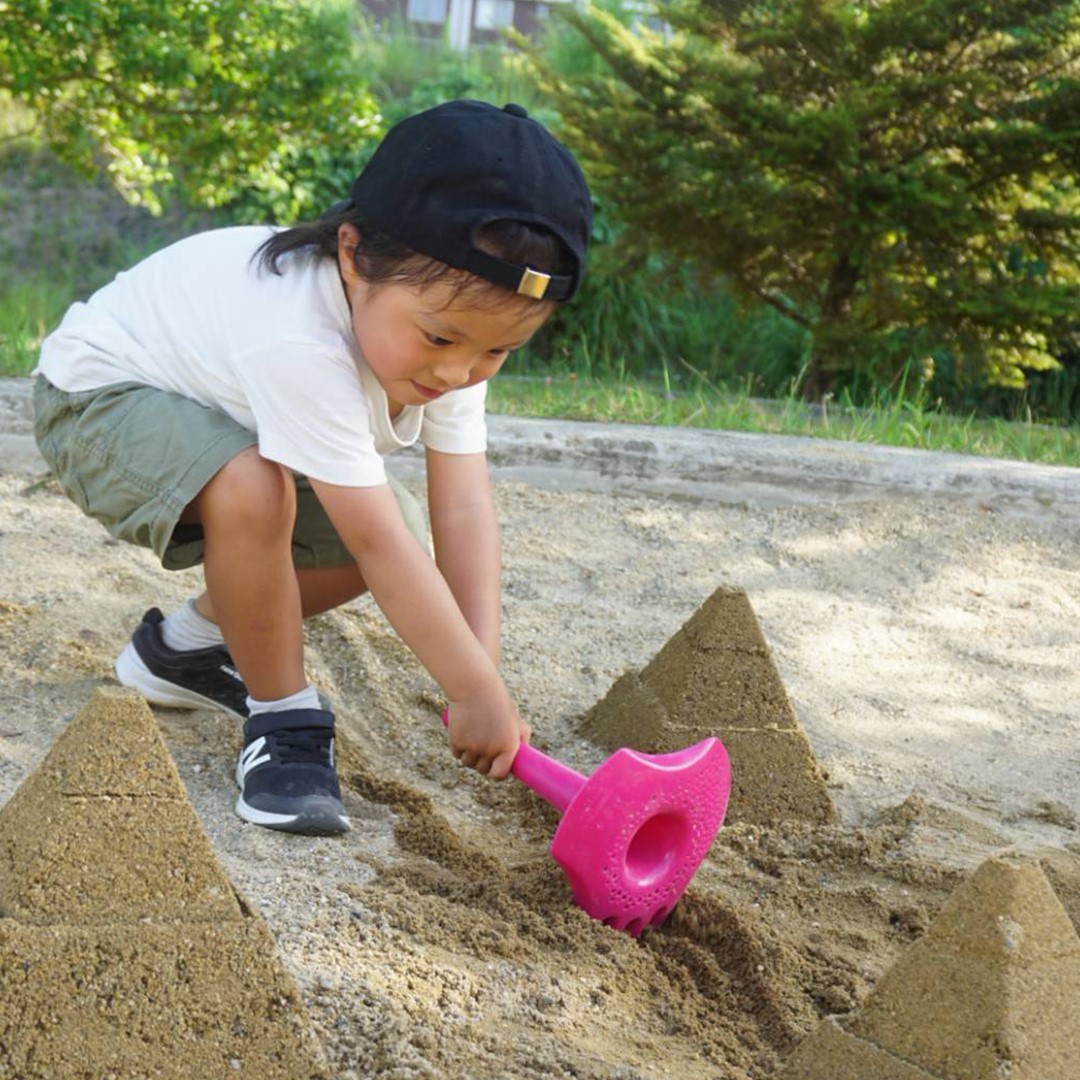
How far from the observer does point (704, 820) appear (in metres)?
1.82

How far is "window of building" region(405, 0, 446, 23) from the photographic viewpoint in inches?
487

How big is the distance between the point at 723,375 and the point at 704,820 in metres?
6.79

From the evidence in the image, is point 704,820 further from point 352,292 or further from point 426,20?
point 426,20

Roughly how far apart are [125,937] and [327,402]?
82 centimetres

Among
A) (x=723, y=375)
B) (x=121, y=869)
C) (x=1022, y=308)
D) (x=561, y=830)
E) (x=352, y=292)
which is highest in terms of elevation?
(x=352, y=292)

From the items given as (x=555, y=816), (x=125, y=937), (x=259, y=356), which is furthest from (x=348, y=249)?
(x=125, y=937)

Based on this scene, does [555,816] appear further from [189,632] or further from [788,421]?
[788,421]

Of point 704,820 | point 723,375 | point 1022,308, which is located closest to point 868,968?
point 704,820

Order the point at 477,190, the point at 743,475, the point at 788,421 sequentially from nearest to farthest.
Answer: the point at 477,190 < the point at 743,475 < the point at 788,421

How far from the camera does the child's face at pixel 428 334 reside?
1.80 metres

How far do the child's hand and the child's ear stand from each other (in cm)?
59

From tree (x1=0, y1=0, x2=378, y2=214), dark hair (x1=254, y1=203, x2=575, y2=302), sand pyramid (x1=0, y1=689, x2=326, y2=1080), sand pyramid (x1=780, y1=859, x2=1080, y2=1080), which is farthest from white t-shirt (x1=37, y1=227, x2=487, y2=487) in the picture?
tree (x1=0, y1=0, x2=378, y2=214)

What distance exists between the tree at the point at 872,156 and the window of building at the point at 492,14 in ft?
19.8

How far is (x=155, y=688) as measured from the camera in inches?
92.3
